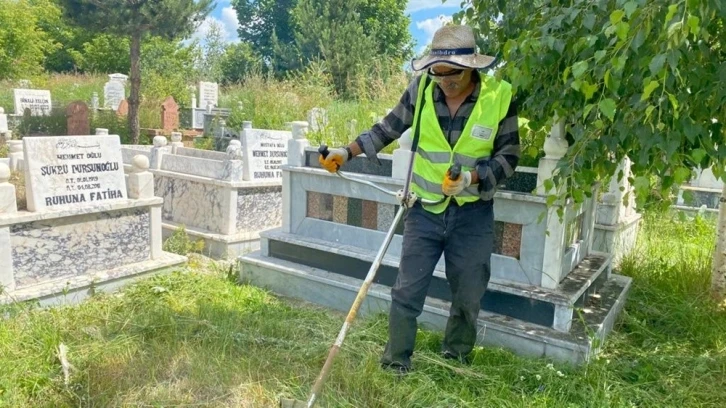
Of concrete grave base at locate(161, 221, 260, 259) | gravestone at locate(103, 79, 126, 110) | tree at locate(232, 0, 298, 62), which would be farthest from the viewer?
tree at locate(232, 0, 298, 62)

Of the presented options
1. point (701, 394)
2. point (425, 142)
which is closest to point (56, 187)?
point (425, 142)

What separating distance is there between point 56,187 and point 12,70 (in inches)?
1011

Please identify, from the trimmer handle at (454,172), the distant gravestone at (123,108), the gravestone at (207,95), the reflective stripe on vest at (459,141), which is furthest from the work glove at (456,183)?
the gravestone at (207,95)

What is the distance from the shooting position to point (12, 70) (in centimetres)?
2547

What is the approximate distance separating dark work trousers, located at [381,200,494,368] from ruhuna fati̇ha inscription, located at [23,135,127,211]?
2.82 m

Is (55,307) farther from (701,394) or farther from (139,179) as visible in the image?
(701,394)

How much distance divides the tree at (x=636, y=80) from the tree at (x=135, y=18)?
13997 millimetres

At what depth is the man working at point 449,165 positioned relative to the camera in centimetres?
290

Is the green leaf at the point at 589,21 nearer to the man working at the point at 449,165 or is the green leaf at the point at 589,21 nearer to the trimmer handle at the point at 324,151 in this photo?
the man working at the point at 449,165

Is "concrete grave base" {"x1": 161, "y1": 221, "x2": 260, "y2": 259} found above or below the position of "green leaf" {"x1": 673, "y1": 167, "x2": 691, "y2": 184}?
below

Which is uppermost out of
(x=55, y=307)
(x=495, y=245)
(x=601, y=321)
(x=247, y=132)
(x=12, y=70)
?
(x=12, y=70)

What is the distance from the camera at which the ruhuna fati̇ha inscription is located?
4.21 meters

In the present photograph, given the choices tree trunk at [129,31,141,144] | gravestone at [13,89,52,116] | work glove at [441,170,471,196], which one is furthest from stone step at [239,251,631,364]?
gravestone at [13,89,52,116]

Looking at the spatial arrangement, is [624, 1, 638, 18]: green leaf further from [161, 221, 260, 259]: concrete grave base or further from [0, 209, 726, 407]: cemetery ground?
[161, 221, 260, 259]: concrete grave base
